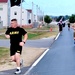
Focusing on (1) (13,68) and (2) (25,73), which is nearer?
(2) (25,73)

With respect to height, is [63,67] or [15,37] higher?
[15,37]

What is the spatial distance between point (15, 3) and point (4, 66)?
122m

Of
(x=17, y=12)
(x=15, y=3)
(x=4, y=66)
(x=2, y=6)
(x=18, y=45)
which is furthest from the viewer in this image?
(x=15, y=3)

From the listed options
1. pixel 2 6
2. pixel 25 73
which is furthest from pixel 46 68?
pixel 2 6

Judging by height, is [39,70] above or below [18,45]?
below

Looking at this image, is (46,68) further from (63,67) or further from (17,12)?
(17,12)

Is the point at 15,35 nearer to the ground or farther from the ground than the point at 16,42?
farther from the ground

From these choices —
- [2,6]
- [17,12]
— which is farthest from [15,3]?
[2,6]

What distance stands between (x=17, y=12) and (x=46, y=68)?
103083 mm

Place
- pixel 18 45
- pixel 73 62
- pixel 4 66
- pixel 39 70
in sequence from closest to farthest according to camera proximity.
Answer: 1. pixel 18 45
2. pixel 39 70
3. pixel 4 66
4. pixel 73 62

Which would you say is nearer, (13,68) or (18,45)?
(18,45)

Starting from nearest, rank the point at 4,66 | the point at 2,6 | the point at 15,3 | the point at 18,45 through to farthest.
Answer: the point at 18,45 < the point at 4,66 < the point at 2,6 < the point at 15,3

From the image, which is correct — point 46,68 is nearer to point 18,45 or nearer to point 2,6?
point 18,45

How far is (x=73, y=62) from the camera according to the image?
1521cm
